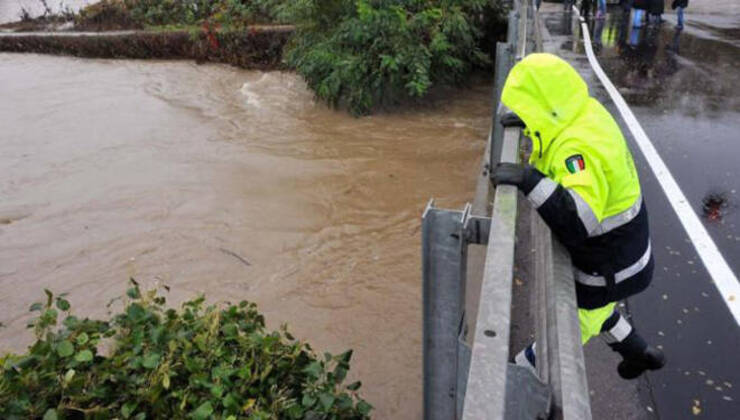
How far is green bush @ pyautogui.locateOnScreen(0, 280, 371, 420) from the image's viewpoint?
1.99 metres

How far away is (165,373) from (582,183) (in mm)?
1736

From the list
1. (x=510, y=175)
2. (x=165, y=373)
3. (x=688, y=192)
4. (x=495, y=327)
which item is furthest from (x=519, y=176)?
(x=688, y=192)

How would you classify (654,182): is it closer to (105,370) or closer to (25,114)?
(105,370)

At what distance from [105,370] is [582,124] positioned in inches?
84.0

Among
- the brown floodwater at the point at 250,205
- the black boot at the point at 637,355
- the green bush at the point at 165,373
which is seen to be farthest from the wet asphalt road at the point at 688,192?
the green bush at the point at 165,373

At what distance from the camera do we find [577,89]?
251 cm

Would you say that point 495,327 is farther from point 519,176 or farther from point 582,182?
point 582,182

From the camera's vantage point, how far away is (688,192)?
5609 mm

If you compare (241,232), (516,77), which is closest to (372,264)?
(241,232)

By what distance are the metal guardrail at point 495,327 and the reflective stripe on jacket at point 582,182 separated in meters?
0.14

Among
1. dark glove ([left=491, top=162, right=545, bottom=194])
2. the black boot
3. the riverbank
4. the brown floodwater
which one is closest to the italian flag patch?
dark glove ([left=491, top=162, right=545, bottom=194])

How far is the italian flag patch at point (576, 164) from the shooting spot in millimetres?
2367

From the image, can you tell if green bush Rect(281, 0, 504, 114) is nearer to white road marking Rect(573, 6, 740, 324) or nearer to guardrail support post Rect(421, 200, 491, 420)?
white road marking Rect(573, 6, 740, 324)

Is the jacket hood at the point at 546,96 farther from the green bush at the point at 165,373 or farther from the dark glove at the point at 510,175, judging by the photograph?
the green bush at the point at 165,373
